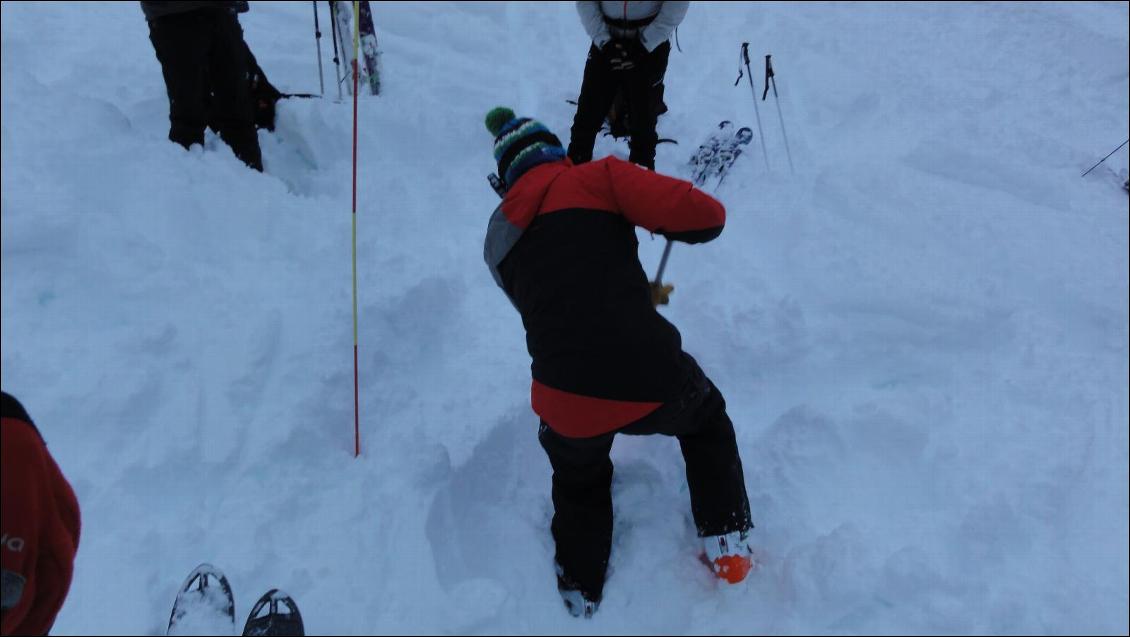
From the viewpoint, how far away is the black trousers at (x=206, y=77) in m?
3.75

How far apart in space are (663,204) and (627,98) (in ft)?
7.13

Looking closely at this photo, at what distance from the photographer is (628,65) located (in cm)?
380

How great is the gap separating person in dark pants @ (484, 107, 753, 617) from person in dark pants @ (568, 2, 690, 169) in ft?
5.28

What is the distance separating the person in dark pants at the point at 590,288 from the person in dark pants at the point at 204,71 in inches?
102

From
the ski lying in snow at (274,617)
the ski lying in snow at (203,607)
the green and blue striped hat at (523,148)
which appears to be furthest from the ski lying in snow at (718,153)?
the ski lying in snow at (203,607)

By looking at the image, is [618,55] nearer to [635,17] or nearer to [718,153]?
[635,17]

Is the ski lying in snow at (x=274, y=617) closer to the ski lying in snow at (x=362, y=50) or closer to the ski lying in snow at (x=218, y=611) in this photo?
the ski lying in snow at (x=218, y=611)

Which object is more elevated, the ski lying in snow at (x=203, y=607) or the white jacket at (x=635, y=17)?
the white jacket at (x=635, y=17)

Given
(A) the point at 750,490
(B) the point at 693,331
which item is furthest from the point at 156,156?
(A) the point at 750,490

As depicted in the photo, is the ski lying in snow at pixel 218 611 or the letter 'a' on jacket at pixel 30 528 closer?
the letter 'a' on jacket at pixel 30 528

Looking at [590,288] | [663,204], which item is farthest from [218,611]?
[663,204]

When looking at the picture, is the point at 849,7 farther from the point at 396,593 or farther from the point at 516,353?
the point at 396,593

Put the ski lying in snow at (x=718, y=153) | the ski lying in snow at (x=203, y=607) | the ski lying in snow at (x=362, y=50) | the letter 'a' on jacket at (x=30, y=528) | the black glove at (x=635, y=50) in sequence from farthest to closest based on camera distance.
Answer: the ski lying in snow at (x=362, y=50) → the ski lying in snow at (x=718, y=153) → the black glove at (x=635, y=50) → the ski lying in snow at (x=203, y=607) → the letter 'a' on jacket at (x=30, y=528)

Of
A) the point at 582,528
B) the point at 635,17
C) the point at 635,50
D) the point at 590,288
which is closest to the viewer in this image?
the point at 590,288
